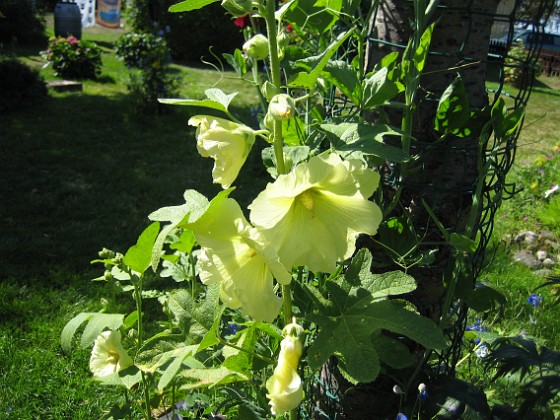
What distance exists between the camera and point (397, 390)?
4.16 feet

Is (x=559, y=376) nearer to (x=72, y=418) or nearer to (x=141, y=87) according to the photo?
(x=72, y=418)

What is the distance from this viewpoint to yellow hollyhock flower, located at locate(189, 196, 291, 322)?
37.0 inches

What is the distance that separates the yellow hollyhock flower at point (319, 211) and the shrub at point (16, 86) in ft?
18.9

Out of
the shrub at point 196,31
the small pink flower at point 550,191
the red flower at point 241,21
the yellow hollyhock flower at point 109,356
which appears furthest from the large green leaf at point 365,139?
the shrub at point 196,31

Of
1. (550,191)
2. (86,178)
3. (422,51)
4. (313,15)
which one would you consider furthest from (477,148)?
(86,178)

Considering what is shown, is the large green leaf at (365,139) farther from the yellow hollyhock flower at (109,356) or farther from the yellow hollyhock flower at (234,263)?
the yellow hollyhock flower at (109,356)

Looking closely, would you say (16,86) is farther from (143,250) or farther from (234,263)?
(234,263)

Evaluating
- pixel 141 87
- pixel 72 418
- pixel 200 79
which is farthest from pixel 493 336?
pixel 200 79

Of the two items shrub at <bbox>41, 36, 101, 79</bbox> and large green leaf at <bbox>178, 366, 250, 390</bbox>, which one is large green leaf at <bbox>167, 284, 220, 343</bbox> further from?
shrub at <bbox>41, 36, 101, 79</bbox>

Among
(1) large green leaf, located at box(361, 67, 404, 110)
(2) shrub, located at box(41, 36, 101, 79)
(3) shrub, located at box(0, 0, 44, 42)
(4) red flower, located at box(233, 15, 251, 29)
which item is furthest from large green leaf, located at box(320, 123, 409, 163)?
(3) shrub, located at box(0, 0, 44, 42)

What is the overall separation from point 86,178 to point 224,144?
374 cm

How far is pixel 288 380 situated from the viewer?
0.89 m

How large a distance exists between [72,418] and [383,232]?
55.9 inches

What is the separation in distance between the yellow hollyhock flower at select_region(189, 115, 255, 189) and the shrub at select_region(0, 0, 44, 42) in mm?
10591
